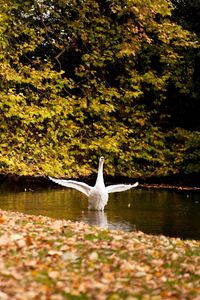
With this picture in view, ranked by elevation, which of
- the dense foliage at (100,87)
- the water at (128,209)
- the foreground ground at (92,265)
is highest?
the dense foliage at (100,87)

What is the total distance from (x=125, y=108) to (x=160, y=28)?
165 inches

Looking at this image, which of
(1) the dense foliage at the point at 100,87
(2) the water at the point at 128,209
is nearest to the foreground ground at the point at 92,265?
(2) the water at the point at 128,209

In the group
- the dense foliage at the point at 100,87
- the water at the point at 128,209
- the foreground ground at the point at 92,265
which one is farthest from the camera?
the dense foliage at the point at 100,87

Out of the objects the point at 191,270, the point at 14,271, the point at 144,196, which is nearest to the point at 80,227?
the point at 191,270

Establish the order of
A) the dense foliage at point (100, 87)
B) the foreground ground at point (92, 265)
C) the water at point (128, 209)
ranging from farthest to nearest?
the dense foliage at point (100, 87) < the water at point (128, 209) < the foreground ground at point (92, 265)

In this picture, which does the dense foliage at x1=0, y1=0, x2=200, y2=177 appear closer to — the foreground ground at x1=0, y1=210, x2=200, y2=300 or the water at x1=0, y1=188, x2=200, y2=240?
the water at x1=0, y1=188, x2=200, y2=240

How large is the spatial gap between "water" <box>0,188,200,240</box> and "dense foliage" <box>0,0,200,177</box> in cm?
402

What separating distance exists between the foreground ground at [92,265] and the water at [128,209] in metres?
3.12

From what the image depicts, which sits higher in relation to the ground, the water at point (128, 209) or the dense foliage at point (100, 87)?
the dense foliage at point (100, 87)

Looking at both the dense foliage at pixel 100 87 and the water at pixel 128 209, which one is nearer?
the water at pixel 128 209

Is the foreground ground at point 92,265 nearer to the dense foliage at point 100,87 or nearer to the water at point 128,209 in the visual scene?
the water at point 128,209

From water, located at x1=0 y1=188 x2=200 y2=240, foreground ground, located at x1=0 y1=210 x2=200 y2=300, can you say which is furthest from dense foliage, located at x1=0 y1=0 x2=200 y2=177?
foreground ground, located at x1=0 y1=210 x2=200 y2=300

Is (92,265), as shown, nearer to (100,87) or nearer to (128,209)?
(128,209)

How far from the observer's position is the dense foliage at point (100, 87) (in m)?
24.5
